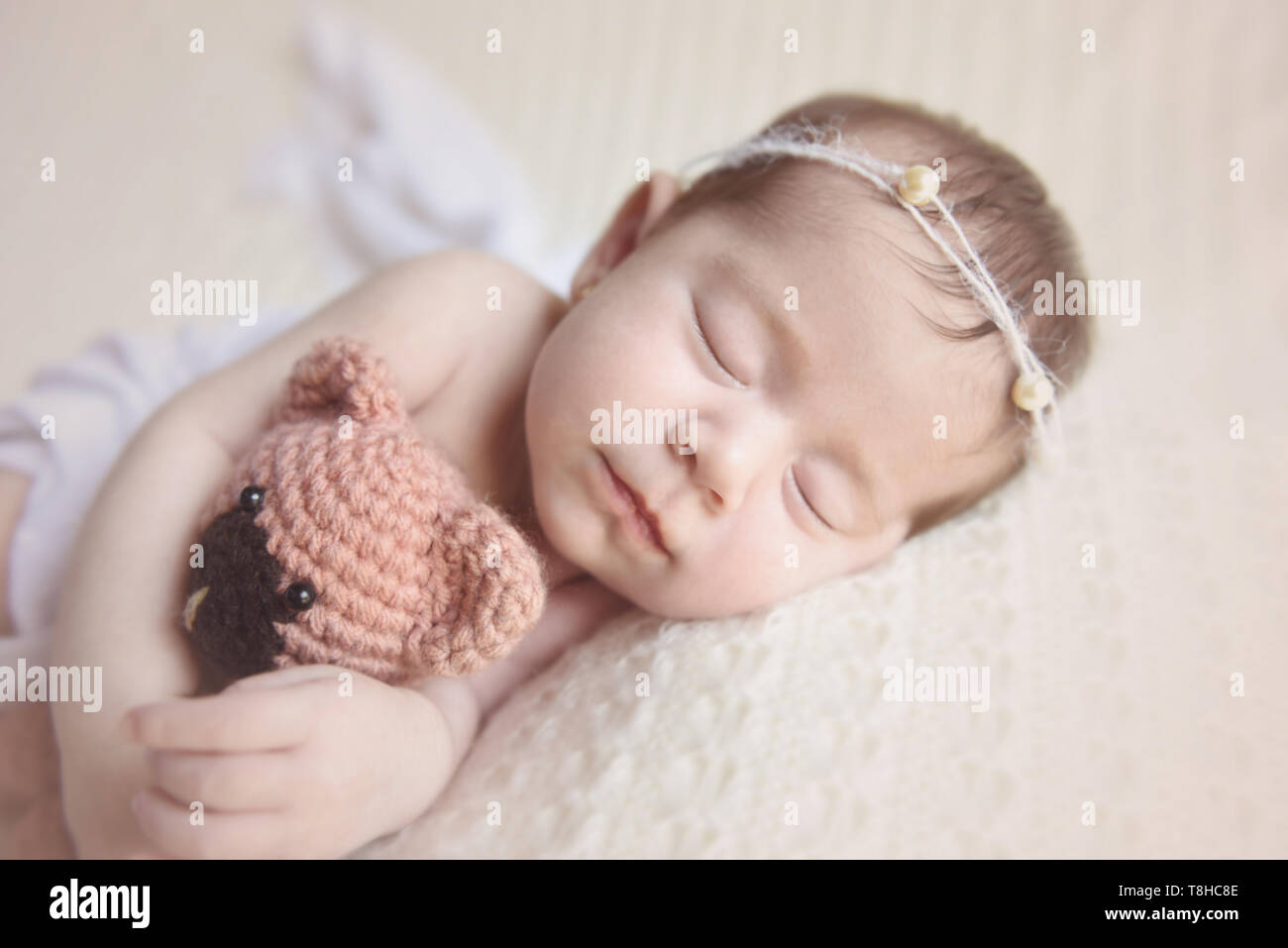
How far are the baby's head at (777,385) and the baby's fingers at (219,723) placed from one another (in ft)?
1.28

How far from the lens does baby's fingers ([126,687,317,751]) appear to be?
0.77 meters

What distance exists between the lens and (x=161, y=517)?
1.06 meters

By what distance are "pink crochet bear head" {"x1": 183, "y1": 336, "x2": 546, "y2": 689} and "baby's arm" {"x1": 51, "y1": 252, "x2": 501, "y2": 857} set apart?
0.07 metres

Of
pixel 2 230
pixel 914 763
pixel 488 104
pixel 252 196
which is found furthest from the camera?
pixel 488 104

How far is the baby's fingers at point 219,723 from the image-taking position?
2.52 feet

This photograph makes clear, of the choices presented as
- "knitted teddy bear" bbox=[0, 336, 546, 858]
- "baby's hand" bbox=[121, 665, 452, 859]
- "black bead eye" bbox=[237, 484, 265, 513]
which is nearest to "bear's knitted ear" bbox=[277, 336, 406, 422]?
"knitted teddy bear" bbox=[0, 336, 546, 858]

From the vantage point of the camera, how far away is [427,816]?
0.98 metres

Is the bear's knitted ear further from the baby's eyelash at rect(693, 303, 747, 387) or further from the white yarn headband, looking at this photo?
the white yarn headband

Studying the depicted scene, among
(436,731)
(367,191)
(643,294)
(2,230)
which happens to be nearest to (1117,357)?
(643,294)

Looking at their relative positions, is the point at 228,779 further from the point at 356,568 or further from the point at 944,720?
the point at 944,720

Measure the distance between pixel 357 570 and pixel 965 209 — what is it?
0.79m

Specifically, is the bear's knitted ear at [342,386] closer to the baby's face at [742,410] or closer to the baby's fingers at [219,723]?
the baby's face at [742,410]
